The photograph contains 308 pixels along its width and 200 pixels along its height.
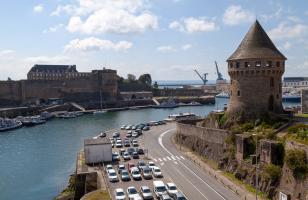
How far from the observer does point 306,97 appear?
65.1 metres

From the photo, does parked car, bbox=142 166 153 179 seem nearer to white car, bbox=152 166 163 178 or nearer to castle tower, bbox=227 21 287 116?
white car, bbox=152 166 163 178

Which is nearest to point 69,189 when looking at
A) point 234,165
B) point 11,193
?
point 11,193

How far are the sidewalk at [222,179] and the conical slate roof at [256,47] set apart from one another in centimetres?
1145

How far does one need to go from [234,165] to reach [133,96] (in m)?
118

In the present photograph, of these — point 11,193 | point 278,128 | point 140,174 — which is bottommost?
point 11,193

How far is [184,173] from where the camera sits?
1500 inches

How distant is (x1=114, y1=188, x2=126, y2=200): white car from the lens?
1203 inches

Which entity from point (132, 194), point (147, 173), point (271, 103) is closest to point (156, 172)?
point (147, 173)

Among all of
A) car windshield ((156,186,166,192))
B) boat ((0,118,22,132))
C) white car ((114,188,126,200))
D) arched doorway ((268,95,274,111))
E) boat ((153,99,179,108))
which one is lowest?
boat ((0,118,22,132))

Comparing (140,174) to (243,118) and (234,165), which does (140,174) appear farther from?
(243,118)

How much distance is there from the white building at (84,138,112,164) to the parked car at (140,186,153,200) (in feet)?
37.3

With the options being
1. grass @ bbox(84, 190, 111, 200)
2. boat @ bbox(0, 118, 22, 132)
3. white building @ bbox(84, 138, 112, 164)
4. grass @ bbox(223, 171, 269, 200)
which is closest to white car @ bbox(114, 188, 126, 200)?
grass @ bbox(84, 190, 111, 200)

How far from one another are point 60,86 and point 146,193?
111069mm

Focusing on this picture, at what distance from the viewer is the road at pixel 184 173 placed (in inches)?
1250
